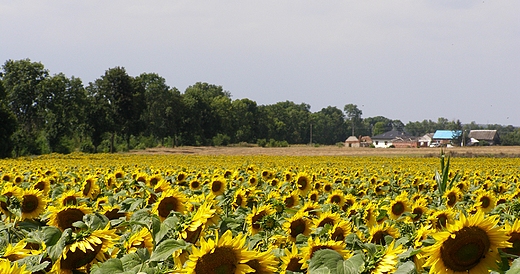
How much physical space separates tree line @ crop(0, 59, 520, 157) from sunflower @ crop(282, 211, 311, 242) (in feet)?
119

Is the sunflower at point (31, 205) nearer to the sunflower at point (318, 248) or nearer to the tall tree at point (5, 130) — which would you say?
the sunflower at point (318, 248)

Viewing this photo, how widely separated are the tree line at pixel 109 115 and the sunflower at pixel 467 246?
1477 inches

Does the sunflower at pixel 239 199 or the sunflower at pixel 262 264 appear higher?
the sunflower at pixel 262 264

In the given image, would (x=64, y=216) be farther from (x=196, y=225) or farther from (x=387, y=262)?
(x=387, y=262)

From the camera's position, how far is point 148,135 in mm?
→ 74875

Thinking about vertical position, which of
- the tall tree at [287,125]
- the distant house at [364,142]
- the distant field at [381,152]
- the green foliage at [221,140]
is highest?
the tall tree at [287,125]

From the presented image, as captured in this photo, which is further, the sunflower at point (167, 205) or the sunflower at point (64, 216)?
the sunflower at point (167, 205)

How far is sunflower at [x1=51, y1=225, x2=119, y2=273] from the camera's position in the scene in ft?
5.70

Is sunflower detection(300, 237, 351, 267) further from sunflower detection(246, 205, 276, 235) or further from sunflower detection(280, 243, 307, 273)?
sunflower detection(246, 205, 276, 235)

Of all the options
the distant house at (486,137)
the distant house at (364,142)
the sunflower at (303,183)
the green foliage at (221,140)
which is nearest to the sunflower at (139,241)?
the sunflower at (303,183)

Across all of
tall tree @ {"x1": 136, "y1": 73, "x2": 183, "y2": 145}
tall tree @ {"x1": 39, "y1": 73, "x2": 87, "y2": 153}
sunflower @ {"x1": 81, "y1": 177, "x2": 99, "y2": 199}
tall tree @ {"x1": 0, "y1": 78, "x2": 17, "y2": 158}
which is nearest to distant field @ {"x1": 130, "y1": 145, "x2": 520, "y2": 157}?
tall tree @ {"x1": 39, "y1": 73, "x2": 87, "y2": 153}

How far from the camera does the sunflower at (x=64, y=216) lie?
8.00 feet

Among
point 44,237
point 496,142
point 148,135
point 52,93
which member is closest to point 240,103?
point 148,135

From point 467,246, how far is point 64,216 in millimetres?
1639
